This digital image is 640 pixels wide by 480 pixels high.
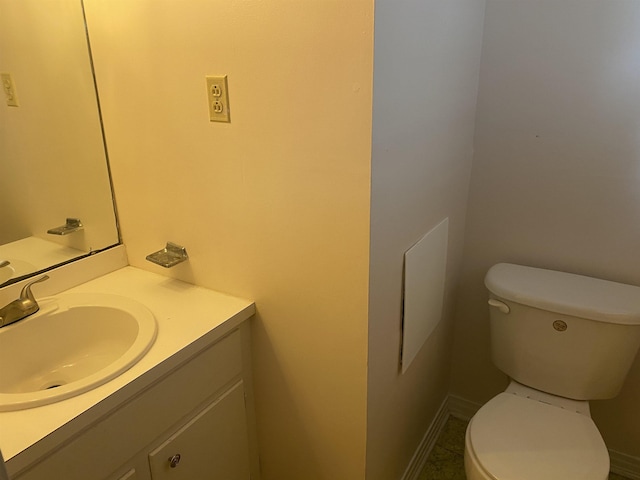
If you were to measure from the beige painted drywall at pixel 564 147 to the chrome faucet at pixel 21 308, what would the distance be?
1.41 m

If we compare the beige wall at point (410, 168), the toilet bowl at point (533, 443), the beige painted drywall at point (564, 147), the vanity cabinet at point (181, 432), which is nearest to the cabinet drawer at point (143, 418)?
the vanity cabinet at point (181, 432)

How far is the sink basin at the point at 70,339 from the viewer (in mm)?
1170

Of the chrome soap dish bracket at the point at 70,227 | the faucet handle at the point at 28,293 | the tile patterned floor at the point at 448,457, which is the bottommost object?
the tile patterned floor at the point at 448,457

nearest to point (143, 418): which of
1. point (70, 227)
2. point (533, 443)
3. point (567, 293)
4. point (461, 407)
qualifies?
point (70, 227)

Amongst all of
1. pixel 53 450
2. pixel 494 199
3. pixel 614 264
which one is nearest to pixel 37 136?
pixel 53 450

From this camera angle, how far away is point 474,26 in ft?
4.73

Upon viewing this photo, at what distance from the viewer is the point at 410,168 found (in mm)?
1195

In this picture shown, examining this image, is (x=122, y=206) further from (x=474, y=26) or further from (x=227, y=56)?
(x=474, y=26)

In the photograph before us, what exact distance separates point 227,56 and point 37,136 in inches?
26.8

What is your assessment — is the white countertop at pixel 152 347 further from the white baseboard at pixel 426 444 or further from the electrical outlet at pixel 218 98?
the white baseboard at pixel 426 444

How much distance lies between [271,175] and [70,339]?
2.38 ft

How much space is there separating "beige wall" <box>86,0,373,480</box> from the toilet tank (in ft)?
2.01

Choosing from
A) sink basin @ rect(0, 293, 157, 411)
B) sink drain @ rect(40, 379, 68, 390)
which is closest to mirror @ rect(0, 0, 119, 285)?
sink basin @ rect(0, 293, 157, 411)

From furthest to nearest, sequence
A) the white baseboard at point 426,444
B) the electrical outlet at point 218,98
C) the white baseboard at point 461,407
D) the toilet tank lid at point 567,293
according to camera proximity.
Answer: the white baseboard at point 461,407 < the white baseboard at point 426,444 < the toilet tank lid at point 567,293 < the electrical outlet at point 218,98
